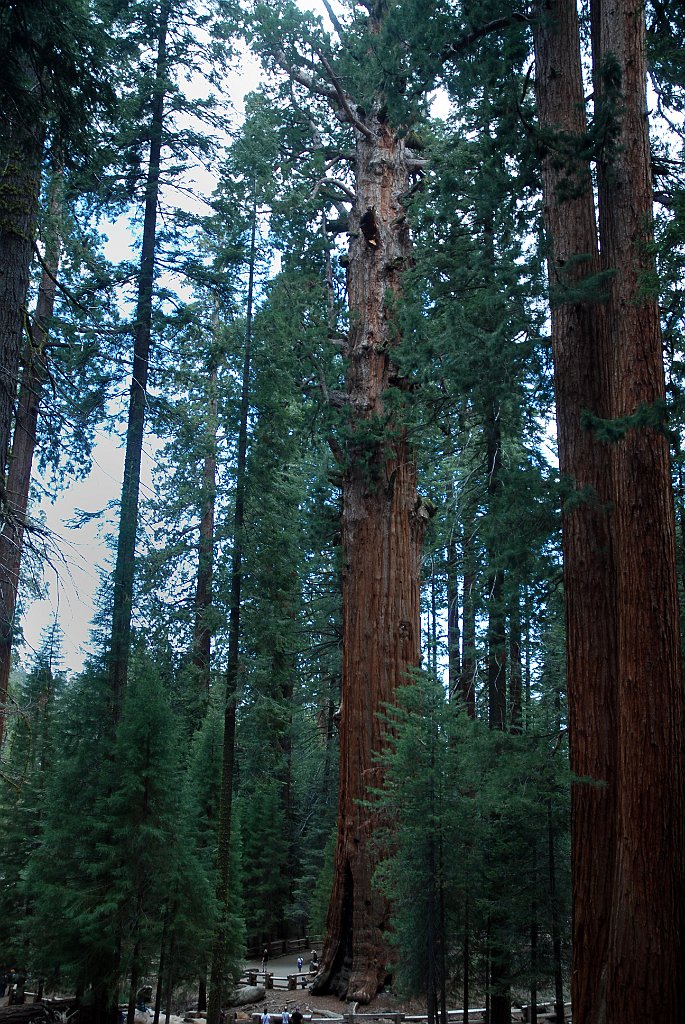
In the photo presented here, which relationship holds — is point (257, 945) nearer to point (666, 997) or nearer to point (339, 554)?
point (339, 554)

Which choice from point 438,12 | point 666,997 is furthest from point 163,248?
point 666,997

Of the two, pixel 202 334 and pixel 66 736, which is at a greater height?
pixel 202 334

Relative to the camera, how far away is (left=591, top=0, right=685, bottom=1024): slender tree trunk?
5980mm

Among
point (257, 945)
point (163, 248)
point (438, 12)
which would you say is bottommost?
point (257, 945)

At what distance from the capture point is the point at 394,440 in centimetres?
1345

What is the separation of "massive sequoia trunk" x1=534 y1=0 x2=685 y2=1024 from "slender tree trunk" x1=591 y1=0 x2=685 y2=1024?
0.01 metres

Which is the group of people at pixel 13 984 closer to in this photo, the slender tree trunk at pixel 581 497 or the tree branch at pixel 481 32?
the slender tree trunk at pixel 581 497

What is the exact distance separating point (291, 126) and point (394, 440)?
688 cm

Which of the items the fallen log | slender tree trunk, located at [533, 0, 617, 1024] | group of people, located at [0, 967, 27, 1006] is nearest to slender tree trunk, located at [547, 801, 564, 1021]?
slender tree trunk, located at [533, 0, 617, 1024]

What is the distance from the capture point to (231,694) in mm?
13242

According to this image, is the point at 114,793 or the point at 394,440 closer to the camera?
the point at 114,793

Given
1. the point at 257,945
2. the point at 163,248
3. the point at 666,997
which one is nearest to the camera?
the point at 666,997

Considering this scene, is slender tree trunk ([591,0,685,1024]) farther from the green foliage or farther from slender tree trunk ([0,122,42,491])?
slender tree trunk ([0,122,42,491])

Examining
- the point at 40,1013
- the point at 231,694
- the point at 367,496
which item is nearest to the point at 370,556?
the point at 367,496
